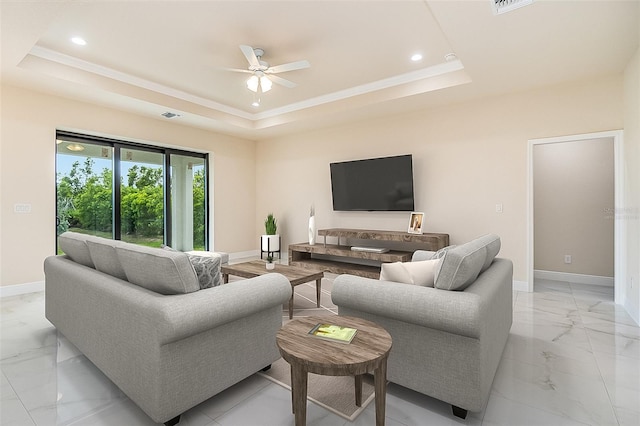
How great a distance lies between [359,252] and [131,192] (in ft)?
12.6

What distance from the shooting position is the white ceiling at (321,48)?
2.64 meters

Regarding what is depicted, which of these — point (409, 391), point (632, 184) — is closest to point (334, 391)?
point (409, 391)

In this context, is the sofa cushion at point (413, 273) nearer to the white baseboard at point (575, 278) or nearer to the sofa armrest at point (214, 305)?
the sofa armrest at point (214, 305)

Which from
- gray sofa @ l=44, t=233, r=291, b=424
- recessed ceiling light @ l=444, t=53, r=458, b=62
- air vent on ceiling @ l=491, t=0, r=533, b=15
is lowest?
gray sofa @ l=44, t=233, r=291, b=424

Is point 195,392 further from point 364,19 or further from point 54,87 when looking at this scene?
point 54,87

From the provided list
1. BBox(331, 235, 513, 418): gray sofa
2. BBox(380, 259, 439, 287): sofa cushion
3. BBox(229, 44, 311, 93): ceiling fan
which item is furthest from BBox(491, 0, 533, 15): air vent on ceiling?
BBox(380, 259, 439, 287): sofa cushion

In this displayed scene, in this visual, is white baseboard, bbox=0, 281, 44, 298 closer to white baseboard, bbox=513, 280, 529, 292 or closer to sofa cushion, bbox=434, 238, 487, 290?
sofa cushion, bbox=434, 238, 487, 290

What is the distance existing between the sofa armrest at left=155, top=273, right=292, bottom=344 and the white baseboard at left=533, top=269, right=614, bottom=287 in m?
4.65

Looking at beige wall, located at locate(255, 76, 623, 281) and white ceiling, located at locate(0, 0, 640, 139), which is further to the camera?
beige wall, located at locate(255, 76, 623, 281)

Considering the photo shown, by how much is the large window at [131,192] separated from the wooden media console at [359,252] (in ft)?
7.28

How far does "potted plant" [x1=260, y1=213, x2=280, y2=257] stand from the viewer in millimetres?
6301

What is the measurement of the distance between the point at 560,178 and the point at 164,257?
545 cm

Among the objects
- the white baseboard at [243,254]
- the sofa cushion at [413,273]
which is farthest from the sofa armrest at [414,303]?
the white baseboard at [243,254]

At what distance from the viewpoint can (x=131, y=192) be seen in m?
5.25
